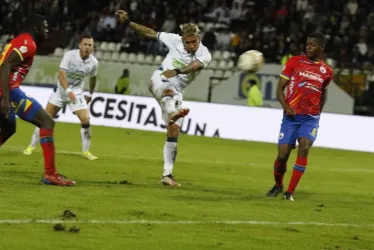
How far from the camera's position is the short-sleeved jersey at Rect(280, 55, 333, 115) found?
44.4ft

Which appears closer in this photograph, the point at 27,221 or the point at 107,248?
the point at 107,248

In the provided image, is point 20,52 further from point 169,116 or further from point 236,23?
point 236,23

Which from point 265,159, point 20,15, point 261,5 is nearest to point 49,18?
point 20,15

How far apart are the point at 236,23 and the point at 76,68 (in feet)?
54.3

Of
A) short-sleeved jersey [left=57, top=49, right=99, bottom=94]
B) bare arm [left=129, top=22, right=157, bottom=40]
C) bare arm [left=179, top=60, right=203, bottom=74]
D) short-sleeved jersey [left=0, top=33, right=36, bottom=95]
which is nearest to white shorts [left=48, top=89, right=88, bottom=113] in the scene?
short-sleeved jersey [left=57, top=49, right=99, bottom=94]

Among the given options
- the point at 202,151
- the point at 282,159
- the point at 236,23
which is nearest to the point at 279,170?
the point at 282,159

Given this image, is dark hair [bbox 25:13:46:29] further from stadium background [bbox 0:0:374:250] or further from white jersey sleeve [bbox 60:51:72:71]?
white jersey sleeve [bbox 60:51:72:71]

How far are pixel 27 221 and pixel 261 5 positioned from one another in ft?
86.1

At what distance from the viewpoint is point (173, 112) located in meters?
14.8

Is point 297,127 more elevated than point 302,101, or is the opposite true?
point 302,101

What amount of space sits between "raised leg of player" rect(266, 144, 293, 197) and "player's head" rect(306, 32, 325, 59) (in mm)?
1325

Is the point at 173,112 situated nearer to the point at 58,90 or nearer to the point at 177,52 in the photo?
the point at 177,52

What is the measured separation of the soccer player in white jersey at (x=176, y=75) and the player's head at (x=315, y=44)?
6.31 feet

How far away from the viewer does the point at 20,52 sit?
12.8m
